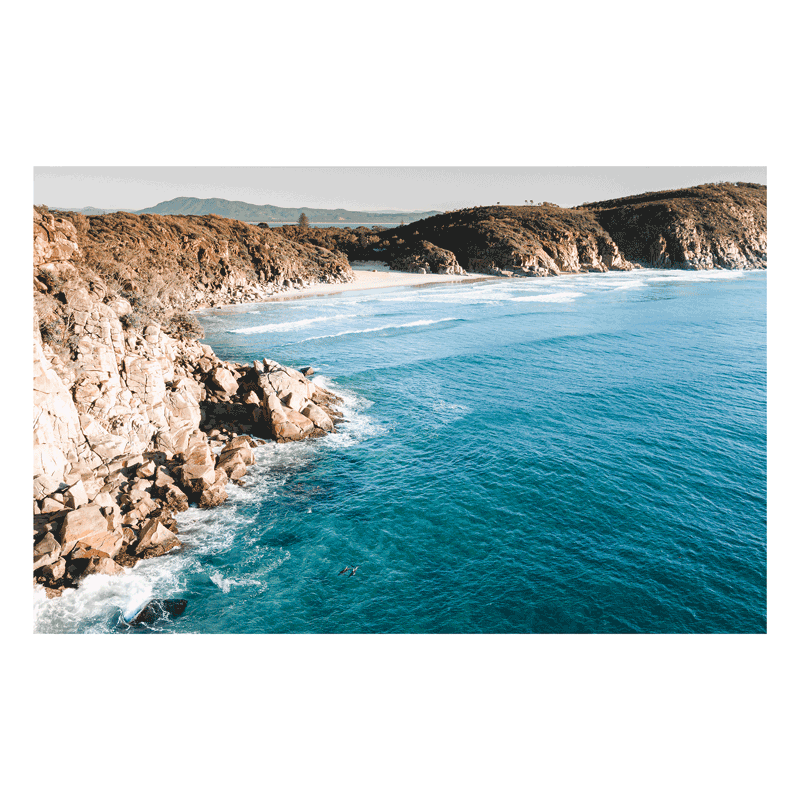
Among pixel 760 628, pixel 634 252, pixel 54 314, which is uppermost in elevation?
pixel 634 252

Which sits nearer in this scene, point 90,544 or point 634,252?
point 90,544

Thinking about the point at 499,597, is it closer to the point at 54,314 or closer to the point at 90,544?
the point at 90,544

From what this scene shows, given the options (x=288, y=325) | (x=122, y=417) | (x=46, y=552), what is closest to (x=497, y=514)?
(x=46, y=552)

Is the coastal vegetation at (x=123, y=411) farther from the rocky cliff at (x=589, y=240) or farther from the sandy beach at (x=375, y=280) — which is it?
the rocky cliff at (x=589, y=240)

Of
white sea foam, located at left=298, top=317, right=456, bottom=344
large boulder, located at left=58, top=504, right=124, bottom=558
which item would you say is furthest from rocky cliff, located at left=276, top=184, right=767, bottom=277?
large boulder, located at left=58, top=504, right=124, bottom=558

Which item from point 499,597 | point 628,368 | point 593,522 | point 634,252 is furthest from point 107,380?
point 634,252

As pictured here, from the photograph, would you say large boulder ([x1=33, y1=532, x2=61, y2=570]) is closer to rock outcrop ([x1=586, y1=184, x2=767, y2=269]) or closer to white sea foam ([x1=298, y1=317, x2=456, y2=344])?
white sea foam ([x1=298, y1=317, x2=456, y2=344])

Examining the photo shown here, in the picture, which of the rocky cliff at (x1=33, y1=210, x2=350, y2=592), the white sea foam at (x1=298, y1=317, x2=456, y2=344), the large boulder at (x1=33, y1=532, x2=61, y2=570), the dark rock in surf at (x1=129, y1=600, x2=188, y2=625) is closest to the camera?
the dark rock in surf at (x1=129, y1=600, x2=188, y2=625)
